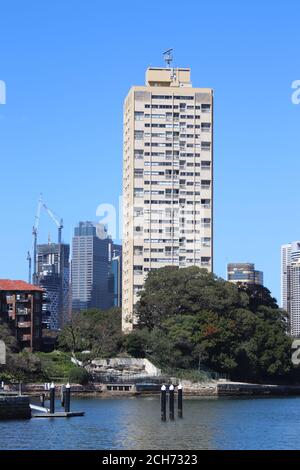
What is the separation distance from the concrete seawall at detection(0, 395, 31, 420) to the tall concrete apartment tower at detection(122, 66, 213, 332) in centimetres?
9221

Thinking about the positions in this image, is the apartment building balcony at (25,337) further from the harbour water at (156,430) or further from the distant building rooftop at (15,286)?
the harbour water at (156,430)

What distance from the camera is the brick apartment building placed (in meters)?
144

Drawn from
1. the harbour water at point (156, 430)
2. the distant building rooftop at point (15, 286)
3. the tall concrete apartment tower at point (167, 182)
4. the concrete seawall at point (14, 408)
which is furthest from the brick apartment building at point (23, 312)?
the concrete seawall at point (14, 408)

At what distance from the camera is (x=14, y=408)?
75188 mm

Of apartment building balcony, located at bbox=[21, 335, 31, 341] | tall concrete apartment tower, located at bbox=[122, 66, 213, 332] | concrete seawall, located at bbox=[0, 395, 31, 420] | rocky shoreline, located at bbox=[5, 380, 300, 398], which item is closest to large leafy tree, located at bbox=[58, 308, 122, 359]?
apartment building balcony, located at bbox=[21, 335, 31, 341]

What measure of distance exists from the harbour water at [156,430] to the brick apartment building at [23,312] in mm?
47771

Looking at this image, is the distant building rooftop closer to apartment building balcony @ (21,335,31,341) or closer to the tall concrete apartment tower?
apartment building balcony @ (21,335,31,341)

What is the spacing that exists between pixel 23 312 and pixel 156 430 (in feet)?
255

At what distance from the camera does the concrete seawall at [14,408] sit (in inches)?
2940
